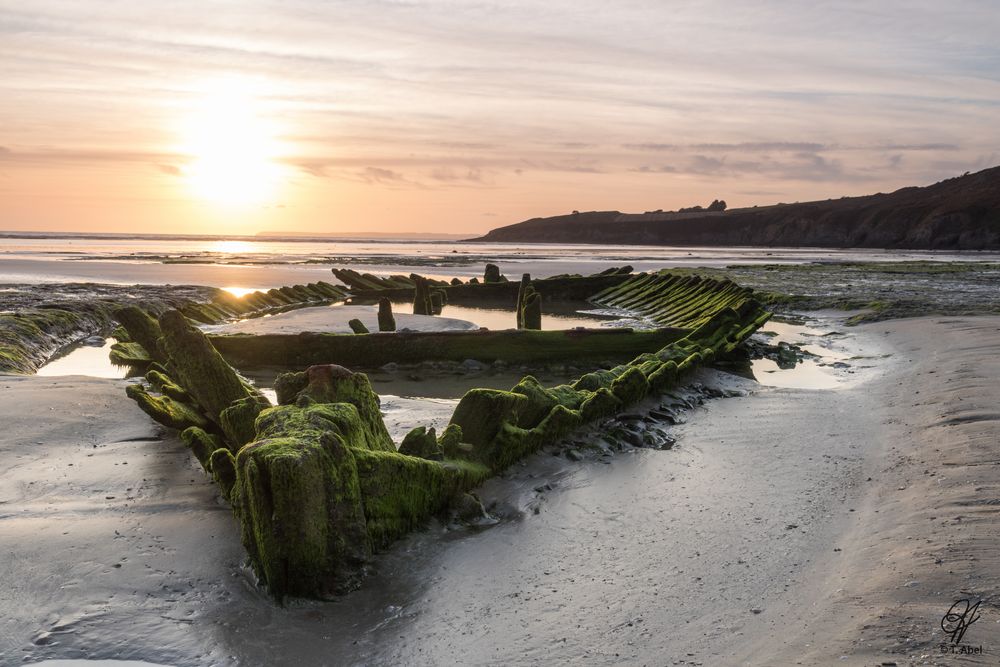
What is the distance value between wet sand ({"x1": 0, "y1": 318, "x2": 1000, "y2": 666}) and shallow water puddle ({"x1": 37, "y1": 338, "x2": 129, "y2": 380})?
17.5ft

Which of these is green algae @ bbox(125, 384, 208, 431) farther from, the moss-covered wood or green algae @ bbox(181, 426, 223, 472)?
the moss-covered wood

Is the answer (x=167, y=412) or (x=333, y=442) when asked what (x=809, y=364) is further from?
(x=333, y=442)

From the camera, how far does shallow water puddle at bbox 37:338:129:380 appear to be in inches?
552

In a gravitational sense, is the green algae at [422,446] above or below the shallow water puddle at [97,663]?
above

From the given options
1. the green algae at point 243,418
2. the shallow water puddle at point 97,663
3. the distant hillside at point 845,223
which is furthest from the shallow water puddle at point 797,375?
the distant hillside at point 845,223

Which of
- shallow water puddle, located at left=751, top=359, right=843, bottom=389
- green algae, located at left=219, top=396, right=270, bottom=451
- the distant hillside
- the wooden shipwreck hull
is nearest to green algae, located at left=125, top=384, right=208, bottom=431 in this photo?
the wooden shipwreck hull

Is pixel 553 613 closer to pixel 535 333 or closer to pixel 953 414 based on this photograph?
pixel 953 414

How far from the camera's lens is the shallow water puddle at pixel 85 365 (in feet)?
46.0

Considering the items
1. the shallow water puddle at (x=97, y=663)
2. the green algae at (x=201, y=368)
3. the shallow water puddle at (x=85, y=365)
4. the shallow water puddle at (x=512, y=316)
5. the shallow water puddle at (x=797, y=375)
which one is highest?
the green algae at (x=201, y=368)

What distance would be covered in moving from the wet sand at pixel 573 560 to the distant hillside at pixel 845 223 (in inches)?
4563

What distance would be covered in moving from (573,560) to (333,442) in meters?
1.94

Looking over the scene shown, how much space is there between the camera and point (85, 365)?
15.0m

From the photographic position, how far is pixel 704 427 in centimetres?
980

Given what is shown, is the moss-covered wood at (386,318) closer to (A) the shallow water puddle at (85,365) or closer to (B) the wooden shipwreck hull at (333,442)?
(A) the shallow water puddle at (85,365)
